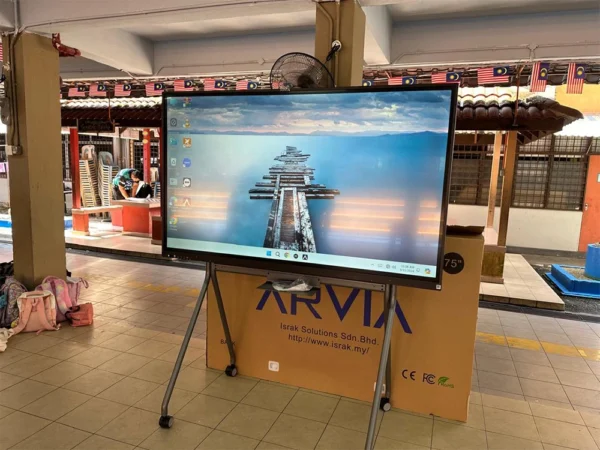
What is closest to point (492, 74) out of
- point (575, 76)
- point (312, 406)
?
point (575, 76)

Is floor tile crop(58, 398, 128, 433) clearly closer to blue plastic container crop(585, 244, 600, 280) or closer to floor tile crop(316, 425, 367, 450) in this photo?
floor tile crop(316, 425, 367, 450)

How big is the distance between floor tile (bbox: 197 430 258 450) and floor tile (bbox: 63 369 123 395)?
1.03 meters

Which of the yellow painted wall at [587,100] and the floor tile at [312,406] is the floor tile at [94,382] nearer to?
the floor tile at [312,406]

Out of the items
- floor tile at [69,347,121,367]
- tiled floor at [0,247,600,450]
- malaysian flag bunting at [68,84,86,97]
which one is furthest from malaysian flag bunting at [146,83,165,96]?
floor tile at [69,347,121,367]

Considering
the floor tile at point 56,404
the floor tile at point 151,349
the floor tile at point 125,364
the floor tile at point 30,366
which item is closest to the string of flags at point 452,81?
the floor tile at point 151,349

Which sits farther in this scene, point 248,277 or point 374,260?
point 248,277

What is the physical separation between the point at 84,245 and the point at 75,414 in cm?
685

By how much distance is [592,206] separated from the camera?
1031 cm

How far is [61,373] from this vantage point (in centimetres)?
327

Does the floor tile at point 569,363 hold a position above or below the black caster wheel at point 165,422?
below

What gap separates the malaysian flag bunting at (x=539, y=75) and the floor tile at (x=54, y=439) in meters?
5.97

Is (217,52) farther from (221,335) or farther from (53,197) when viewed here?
(221,335)

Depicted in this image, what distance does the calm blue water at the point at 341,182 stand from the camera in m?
2.28

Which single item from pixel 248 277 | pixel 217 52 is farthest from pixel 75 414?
pixel 217 52
